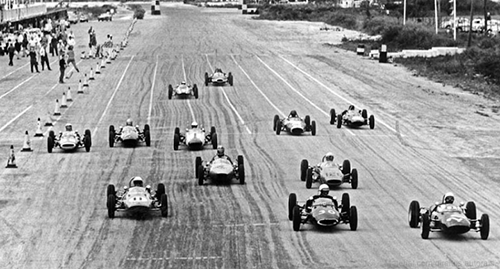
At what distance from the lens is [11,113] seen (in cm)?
4959

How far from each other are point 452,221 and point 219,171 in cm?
880

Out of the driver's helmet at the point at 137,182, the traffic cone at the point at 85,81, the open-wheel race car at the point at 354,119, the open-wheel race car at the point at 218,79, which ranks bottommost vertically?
the traffic cone at the point at 85,81

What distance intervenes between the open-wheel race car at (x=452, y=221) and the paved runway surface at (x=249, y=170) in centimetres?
31

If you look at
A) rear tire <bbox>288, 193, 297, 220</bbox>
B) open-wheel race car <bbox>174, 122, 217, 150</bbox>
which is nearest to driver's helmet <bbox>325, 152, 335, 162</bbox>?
rear tire <bbox>288, 193, 297, 220</bbox>

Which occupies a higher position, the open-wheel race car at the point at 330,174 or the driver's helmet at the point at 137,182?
the driver's helmet at the point at 137,182

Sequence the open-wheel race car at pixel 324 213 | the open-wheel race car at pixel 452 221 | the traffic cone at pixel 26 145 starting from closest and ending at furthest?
1. the open-wheel race car at pixel 452 221
2. the open-wheel race car at pixel 324 213
3. the traffic cone at pixel 26 145

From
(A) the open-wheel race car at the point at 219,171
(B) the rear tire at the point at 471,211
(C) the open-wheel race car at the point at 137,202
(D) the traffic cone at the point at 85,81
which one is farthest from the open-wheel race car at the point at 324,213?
(D) the traffic cone at the point at 85,81

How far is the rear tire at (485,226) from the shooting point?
77.4 ft

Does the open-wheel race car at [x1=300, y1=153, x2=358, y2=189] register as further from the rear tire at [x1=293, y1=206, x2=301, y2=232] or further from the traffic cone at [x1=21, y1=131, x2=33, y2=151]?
the traffic cone at [x1=21, y1=131, x2=33, y2=151]

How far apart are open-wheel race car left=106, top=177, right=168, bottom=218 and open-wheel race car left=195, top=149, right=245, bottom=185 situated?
148 inches

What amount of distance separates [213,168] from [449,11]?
137 m

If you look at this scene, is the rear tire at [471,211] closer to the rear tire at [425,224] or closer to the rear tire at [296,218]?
the rear tire at [425,224]

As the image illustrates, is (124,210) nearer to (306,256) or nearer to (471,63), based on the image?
(306,256)

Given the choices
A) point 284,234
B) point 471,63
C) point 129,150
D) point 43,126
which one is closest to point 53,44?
point 471,63
